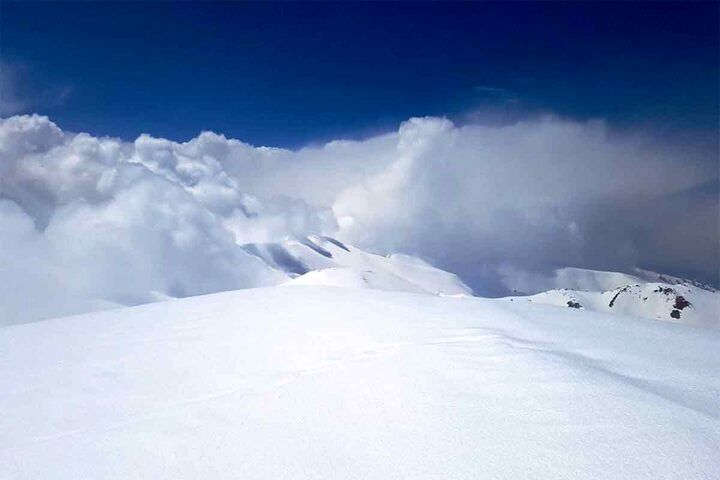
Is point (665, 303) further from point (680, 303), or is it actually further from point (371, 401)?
point (371, 401)

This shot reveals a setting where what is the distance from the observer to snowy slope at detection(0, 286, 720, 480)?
9.91ft

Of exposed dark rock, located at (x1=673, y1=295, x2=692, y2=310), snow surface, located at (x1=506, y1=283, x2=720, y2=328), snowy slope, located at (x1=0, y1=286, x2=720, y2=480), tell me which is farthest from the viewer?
exposed dark rock, located at (x1=673, y1=295, x2=692, y2=310)

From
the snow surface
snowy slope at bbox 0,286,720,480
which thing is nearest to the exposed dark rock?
the snow surface

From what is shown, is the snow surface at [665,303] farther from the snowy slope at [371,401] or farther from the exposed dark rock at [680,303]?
the snowy slope at [371,401]

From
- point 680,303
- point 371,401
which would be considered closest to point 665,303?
point 680,303

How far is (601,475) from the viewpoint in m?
2.73

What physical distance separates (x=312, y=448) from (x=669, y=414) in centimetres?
308

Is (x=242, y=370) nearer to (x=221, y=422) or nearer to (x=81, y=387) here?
(x=221, y=422)

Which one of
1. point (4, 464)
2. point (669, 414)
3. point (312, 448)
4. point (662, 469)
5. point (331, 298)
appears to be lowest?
point (4, 464)

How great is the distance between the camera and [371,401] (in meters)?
4.00

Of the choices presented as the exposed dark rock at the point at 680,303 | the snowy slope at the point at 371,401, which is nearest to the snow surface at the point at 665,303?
the exposed dark rock at the point at 680,303

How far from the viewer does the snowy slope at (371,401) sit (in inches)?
119

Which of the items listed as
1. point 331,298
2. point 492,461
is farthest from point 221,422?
point 331,298

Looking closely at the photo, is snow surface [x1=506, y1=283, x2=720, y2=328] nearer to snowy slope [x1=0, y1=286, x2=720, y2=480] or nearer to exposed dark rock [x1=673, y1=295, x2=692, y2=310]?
exposed dark rock [x1=673, y1=295, x2=692, y2=310]
